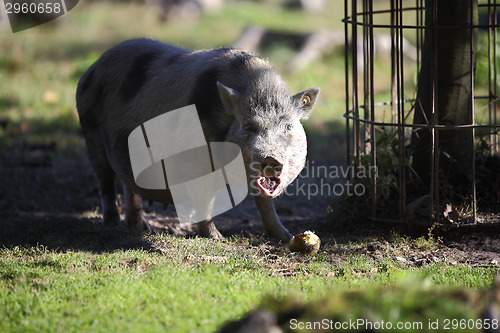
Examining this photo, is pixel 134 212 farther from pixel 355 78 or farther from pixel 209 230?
pixel 355 78

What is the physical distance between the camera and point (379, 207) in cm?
578

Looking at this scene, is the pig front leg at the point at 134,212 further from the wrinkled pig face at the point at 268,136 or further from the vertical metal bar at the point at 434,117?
the vertical metal bar at the point at 434,117

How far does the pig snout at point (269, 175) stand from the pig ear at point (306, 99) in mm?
750

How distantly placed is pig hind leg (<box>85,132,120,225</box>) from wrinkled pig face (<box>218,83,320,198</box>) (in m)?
1.81

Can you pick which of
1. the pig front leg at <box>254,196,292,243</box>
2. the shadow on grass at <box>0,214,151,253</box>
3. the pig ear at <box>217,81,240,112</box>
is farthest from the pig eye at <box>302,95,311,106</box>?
the shadow on grass at <box>0,214,151,253</box>

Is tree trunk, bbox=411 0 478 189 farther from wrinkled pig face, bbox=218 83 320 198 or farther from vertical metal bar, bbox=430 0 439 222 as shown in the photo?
wrinkled pig face, bbox=218 83 320 198

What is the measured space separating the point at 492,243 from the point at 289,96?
2.17 m

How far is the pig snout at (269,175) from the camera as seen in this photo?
4766 mm

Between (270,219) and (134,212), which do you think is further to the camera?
(134,212)

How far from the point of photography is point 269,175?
4824 millimetres

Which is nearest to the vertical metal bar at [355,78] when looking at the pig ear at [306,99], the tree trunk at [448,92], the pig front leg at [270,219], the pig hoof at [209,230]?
the pig ear at [306,99]

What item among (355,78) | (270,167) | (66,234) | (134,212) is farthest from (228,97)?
(66,234)

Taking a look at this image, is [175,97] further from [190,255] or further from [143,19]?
[143,19]

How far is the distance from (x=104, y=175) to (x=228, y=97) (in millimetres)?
2010
